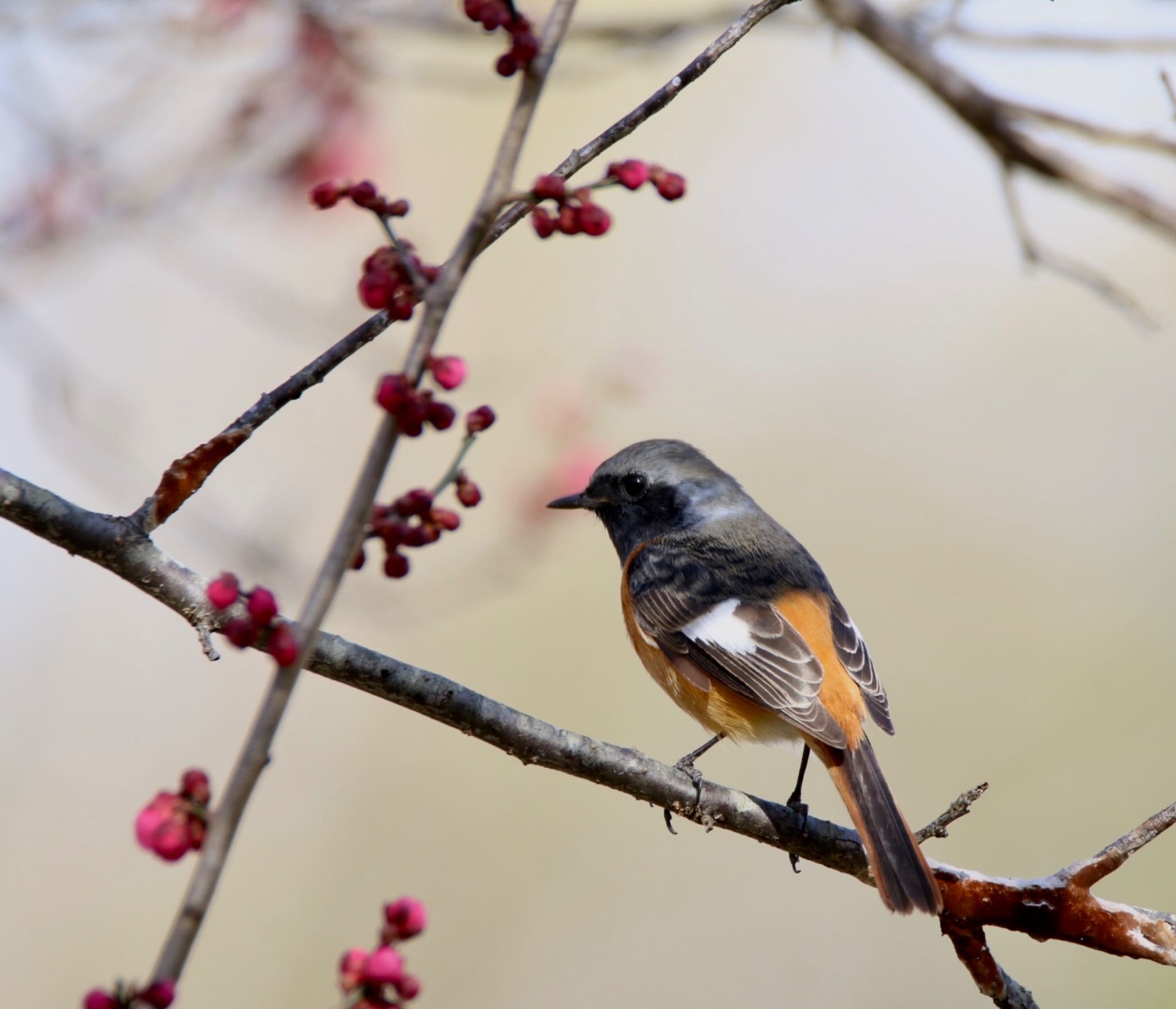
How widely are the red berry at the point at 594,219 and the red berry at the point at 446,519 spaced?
422mm

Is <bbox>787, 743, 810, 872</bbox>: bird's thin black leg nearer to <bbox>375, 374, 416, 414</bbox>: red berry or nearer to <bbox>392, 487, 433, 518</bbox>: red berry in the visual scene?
<bbox>392, 487, 433, 518</bbox>: red berry

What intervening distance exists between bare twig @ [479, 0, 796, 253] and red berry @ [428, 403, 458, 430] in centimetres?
42

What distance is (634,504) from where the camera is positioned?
4.22 metres

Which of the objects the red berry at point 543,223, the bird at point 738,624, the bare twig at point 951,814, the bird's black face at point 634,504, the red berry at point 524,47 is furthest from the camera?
the bird's black face at point 634,504

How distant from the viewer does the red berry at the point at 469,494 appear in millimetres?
1650

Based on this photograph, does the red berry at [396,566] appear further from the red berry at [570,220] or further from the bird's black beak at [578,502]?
the bird's black beak at [578,502]

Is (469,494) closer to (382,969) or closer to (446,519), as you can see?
(446,519)

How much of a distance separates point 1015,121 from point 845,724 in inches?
75.1

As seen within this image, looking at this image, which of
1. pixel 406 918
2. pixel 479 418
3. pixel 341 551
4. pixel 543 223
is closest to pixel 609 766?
pixel 479 418

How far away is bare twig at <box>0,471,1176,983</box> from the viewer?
1.88 m

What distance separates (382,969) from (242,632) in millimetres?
403

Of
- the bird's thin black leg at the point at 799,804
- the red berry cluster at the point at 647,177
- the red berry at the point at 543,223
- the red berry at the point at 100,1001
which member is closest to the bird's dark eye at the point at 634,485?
the bird's thin black leg at the point at 799,804

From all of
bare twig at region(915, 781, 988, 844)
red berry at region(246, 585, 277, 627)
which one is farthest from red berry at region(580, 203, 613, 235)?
bare twig at region(915, 781, 988, 844)

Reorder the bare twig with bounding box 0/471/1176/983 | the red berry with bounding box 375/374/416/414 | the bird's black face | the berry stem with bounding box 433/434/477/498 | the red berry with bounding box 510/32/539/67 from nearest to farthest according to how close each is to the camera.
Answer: the red berry with bounding box 375/374/416/414
the red berry with bounding box 510/32/539/67
the berry stem with bounding box 433/434/477/498
the bare twig with bounding box 0/471/1176/983
the bird's black face
